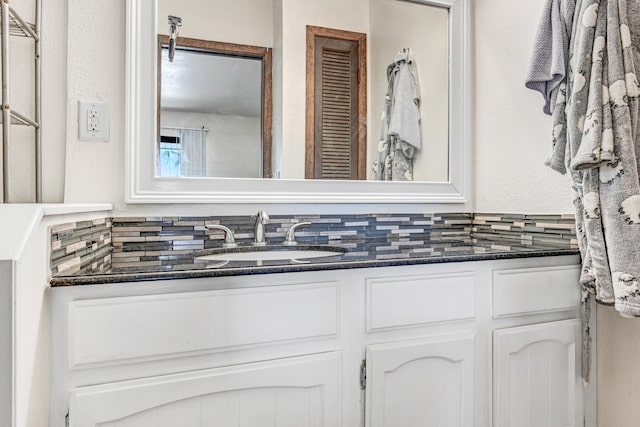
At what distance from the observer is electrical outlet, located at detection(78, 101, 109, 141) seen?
120cm

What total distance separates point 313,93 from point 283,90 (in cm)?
11

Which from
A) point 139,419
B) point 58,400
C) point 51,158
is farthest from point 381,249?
point 51,158

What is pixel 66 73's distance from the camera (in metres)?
1.20

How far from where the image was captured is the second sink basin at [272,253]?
4.12 feet

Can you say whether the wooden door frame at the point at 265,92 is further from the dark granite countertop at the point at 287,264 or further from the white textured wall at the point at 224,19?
the dark granite countertop at the point at 287,264

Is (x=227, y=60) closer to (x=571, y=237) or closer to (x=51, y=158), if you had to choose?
(x=51, y=158)

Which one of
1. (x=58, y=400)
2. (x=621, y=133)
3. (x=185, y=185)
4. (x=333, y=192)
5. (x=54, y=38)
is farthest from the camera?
(x=333, y=192)

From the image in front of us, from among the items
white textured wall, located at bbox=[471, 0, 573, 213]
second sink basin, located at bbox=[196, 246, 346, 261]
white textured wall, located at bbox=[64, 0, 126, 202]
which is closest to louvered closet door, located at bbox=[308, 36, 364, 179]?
second sink basin, located at bbox=[196, 246, 346, 261]

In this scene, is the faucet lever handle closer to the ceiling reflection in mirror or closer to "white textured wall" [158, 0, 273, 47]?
the ceiling reflection in mirror

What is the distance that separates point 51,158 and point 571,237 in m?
1.59

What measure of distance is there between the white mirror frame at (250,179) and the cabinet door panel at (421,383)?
0.63 metres

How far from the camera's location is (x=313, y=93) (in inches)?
57.9

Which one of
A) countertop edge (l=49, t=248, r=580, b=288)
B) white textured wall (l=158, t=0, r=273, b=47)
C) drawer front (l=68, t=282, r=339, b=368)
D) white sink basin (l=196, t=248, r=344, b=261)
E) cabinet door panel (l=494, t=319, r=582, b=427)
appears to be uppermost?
white textured wall (l=158, t=0, r=273, b=47)

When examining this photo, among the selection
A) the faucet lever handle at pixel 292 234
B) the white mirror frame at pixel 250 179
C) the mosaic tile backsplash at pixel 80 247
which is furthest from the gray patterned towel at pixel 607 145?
the mosaic tile backsplash at pixel 80 247
